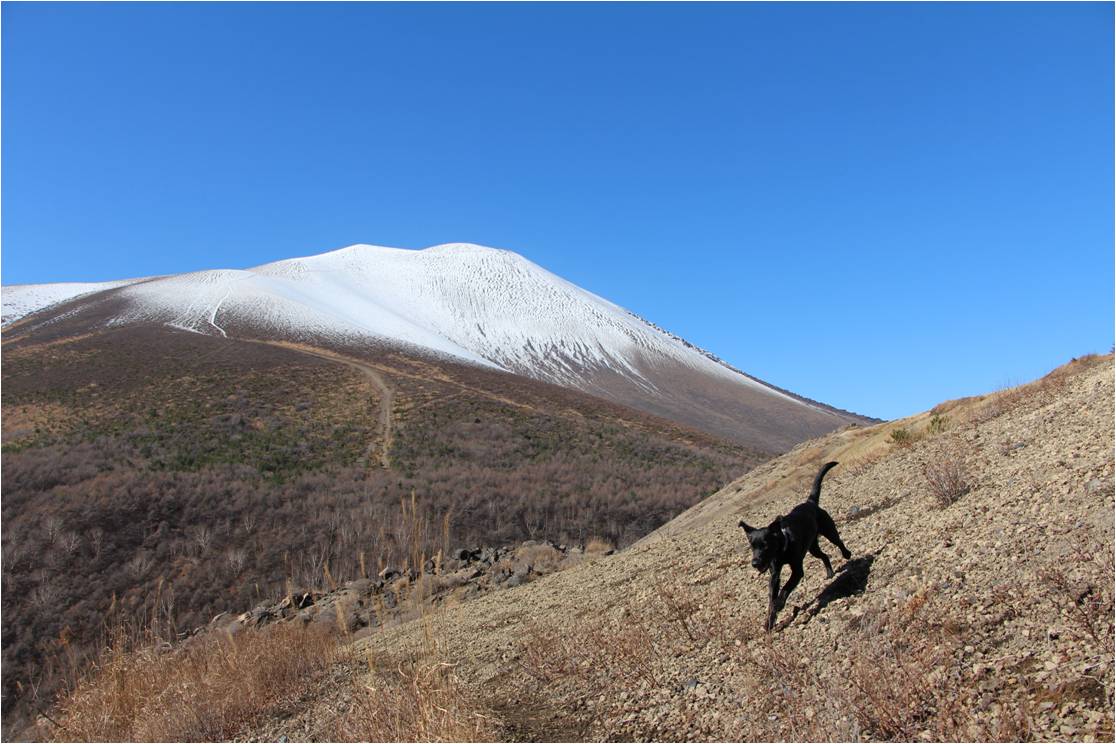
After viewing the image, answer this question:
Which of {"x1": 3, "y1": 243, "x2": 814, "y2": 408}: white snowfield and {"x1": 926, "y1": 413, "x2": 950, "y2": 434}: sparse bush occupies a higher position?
{"x1": 3, "y1": 243, "x2": 814, "y2": 408}: white snowfield

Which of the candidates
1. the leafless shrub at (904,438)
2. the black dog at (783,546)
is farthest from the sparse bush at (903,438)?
the black dog at (783,546)

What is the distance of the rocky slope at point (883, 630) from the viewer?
11.8ft

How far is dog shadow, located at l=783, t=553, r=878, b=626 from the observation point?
5402 millimetres

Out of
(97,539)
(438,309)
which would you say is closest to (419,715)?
(97,539)

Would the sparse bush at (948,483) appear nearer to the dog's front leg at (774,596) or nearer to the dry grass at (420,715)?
the dog's front leg at (774,596)

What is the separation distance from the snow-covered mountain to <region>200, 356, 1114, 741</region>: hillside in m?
76.1

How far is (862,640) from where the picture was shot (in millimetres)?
4488

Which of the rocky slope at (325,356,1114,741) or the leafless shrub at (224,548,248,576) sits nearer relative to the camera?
the rocky slope at (325,356,1114,741)

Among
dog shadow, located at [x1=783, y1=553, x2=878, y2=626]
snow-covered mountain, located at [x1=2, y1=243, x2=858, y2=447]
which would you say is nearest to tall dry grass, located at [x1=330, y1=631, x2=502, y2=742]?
dog shadow, located at [x1=783, y1=553, x2=878, y2=626]

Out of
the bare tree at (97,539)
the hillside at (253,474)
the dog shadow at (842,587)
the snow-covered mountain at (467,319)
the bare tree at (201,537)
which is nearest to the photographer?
the dog shadow at (842,587)

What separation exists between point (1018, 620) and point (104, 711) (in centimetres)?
772

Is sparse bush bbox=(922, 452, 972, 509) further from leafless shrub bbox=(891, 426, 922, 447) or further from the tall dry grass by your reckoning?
the tall dry grass

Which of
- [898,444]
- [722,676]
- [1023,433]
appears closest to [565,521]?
[898,444]

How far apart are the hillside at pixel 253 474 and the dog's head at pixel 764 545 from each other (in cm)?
260
